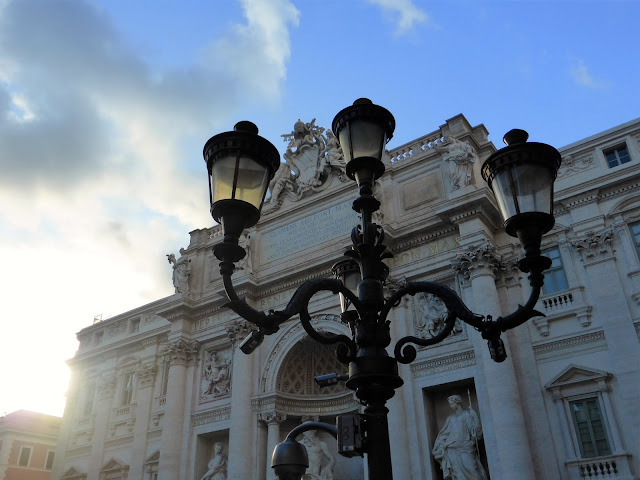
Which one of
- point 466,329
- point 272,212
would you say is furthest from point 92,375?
point 466,329

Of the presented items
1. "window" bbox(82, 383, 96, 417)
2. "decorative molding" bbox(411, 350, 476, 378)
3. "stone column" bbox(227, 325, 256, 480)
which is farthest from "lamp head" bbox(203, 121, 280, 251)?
"window" bbox(82, 383, 96, 417)

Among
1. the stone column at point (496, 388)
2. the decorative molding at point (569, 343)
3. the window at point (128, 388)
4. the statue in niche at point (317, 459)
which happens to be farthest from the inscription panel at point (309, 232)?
the window at point (128, 388)

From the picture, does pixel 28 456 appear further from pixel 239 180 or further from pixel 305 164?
pixel 239 180

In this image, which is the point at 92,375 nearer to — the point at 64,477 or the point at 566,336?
the point at 64,477

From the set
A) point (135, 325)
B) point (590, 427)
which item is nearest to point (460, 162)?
point (590, 427)

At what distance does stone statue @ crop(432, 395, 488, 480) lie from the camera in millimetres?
16844

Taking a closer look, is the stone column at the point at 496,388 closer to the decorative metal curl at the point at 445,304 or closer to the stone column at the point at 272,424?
the stone column at the point at 272,424

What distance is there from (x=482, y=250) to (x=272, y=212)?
10.1 meters

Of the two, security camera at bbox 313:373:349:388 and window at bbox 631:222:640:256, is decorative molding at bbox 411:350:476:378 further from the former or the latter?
security camera at bbox 313:373:349:388

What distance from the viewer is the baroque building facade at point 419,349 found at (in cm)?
1667

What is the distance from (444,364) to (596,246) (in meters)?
5.92

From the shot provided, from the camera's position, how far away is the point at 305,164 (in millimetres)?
25750

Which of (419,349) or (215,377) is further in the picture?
(215,377)

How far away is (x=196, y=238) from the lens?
28188mm
